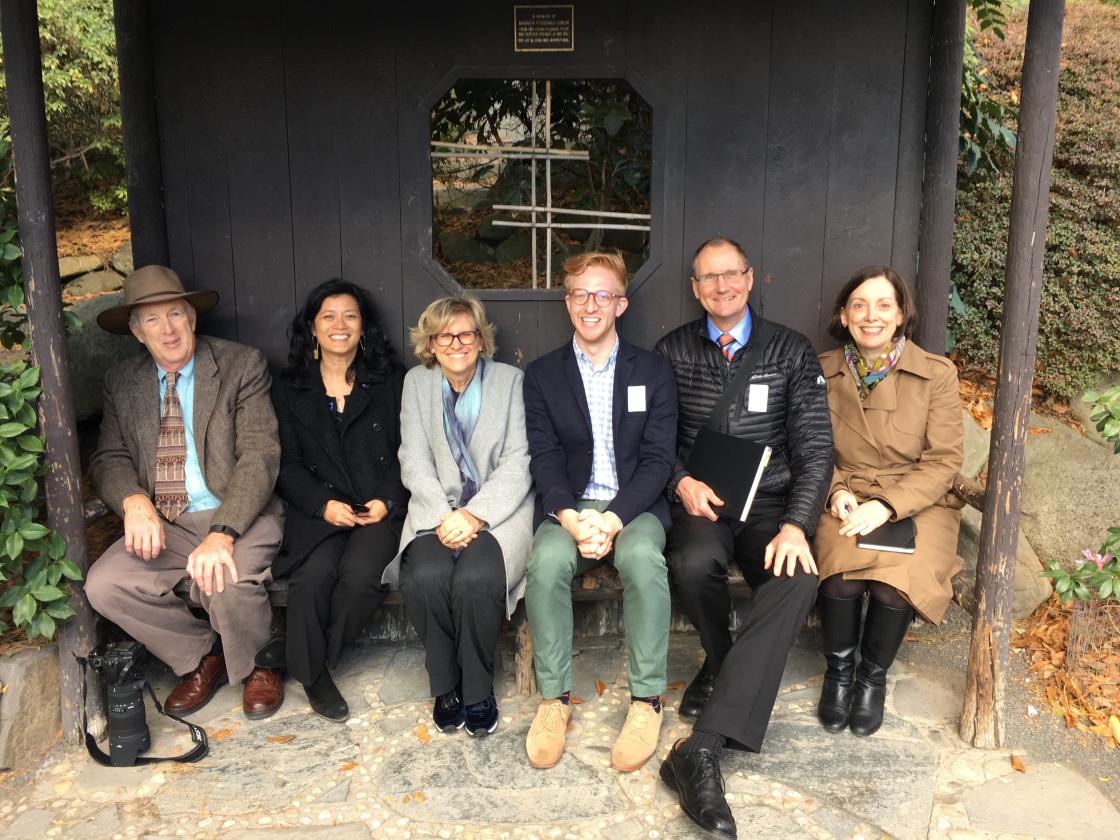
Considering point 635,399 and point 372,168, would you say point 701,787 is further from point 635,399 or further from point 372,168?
point 372,168

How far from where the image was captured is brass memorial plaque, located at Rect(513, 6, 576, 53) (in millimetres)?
3994

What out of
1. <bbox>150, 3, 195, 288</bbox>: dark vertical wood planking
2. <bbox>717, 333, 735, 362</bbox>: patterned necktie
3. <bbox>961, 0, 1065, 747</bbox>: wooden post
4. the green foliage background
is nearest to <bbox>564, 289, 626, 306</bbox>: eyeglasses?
<bbox>717, 333, 735, 362</bbox>: patterned necktie

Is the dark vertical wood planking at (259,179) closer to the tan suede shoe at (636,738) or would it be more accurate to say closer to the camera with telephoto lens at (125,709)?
the camera with telephoto lens at (125,709)

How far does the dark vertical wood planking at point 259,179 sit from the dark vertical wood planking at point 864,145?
8.06 ft

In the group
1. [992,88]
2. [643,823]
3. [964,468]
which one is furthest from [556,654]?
[992,88]

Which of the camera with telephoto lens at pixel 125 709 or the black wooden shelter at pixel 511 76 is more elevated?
the black wooden shelter at pixel 511 76

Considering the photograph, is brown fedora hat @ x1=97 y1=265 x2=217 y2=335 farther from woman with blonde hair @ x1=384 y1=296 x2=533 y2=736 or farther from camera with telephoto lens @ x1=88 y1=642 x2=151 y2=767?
camera with telephoto lens @ x1=88 y1=642 x2=151 y2=767

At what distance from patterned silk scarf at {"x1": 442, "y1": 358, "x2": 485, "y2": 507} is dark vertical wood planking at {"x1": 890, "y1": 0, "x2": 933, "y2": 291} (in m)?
2.02

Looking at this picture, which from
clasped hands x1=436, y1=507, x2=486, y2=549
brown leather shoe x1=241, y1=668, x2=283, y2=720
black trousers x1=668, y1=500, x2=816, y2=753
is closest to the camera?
black trousers x1=668, y1=500, x2=816, y2=753

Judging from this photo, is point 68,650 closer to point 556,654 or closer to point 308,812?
point 308,812

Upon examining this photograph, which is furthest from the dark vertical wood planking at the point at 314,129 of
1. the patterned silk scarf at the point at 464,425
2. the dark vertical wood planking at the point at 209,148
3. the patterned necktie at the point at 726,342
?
the patterned necktie at the point at 726,342

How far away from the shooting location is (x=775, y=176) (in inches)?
164

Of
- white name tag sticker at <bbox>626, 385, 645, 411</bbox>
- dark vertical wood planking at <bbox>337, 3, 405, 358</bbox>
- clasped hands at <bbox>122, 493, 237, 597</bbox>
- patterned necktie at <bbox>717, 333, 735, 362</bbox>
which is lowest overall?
clasped hands at <bbox>122, 493, 237, 597</bbox>

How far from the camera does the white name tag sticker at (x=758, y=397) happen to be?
3.66 metres
